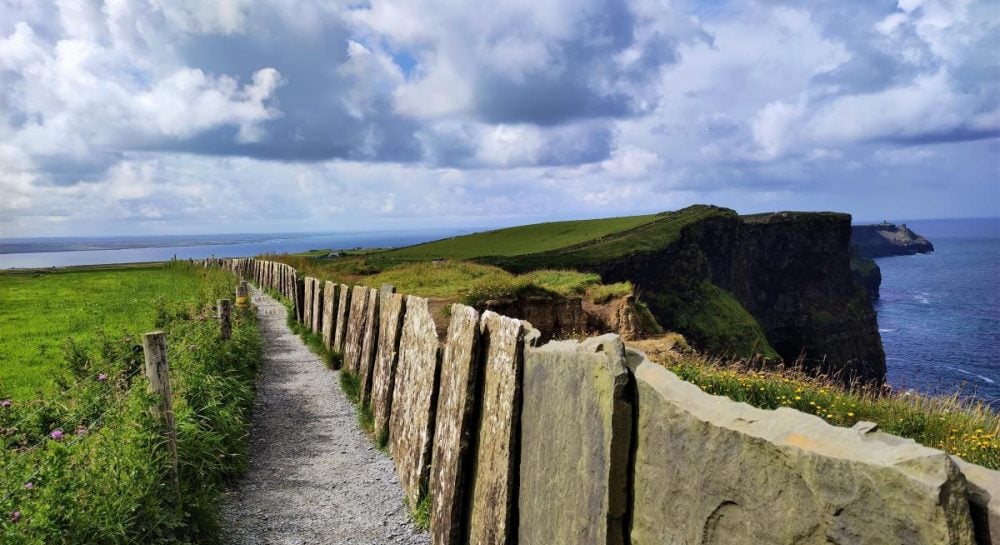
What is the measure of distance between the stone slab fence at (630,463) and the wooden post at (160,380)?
2461mm

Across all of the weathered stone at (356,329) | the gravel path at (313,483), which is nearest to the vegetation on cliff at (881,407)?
the weathered stone at (356,329)

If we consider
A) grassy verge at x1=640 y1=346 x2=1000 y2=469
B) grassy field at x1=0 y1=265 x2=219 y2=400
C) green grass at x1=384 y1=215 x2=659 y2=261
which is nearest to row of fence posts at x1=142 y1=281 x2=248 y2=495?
grassy field at x1=0 y1=265 x2=219 y2=400

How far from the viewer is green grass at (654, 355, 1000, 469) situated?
9398mm

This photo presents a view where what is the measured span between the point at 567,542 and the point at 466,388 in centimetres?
188

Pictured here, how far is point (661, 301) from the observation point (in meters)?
70.1

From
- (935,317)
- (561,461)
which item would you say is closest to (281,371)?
(561,461)

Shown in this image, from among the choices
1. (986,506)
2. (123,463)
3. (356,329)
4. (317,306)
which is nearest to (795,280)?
(317,306)

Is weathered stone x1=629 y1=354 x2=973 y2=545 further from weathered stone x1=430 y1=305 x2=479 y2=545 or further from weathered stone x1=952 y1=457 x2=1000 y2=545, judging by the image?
weathered stone x1=430 y1=305 x2=479 y2=545

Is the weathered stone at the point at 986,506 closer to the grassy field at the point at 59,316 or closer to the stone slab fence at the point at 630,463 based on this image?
the stone slab fence at the point at 630,463

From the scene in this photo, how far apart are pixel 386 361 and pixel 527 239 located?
75974mm

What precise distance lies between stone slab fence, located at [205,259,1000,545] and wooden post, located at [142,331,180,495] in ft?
8.07

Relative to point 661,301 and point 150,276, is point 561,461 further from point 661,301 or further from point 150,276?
point 661,301

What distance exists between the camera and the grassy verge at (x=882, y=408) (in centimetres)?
937

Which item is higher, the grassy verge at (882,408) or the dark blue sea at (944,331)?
the grassy verge at (882,408)
